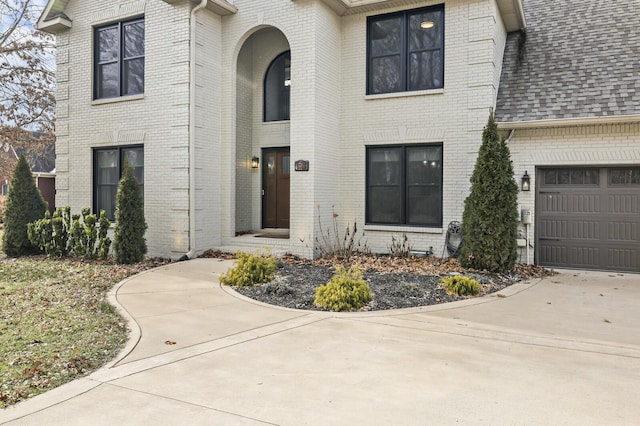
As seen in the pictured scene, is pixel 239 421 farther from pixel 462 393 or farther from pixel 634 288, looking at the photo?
pixel 634 288

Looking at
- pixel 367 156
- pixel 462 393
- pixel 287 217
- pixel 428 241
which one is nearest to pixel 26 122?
pixel 287 217

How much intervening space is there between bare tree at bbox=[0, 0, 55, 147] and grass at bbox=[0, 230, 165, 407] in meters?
13.7

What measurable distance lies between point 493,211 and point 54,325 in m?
7.08

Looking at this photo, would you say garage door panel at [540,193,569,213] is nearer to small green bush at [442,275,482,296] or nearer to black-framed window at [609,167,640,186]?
black-framed window at [609,167,640,186]

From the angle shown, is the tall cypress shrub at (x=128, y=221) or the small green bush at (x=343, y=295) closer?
the small green bush at (x=343, y=295)

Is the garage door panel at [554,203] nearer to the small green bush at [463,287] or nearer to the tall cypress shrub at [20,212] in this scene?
the small green bush at [463,287]

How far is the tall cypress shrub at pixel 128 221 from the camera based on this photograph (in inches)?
392

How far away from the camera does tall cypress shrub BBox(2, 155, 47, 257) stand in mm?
11539

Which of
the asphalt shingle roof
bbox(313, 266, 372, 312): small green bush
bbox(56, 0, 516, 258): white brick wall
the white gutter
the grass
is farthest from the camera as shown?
bbox(56, 0, 516, 258): white brick wall

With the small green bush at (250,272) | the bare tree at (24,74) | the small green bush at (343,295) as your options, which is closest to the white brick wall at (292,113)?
the small green bush at (250,272)

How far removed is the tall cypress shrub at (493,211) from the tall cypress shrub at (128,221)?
268 inches

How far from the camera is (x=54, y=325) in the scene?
18.5 feet

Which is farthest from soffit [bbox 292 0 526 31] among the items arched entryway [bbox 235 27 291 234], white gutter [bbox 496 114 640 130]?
white gutter [bbox 496 114 640 130]

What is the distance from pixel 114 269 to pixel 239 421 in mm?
7235
